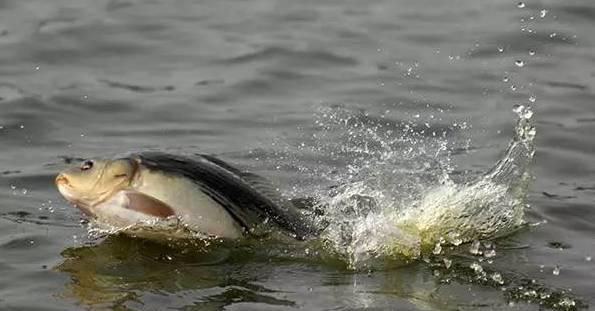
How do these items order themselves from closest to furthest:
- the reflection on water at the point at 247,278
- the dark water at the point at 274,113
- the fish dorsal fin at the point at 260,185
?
1. the reflection on water at the point at 247,278
2. the dark water at the point at 274,113
3. the fish dorsal fin at the point at 260,185

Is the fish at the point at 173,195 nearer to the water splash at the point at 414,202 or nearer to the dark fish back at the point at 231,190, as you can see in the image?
the dark fish back at the point at 231,190

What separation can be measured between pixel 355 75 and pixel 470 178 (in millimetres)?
2545

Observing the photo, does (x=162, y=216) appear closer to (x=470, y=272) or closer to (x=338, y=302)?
(x=338, y=302)

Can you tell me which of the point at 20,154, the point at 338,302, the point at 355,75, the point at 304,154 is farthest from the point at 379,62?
the point at 338,302

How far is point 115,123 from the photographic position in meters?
9.58

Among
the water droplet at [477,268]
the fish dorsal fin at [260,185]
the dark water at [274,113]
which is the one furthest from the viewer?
the fish dorsal fin at [260,185]

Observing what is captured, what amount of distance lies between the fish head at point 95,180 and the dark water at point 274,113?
345mm

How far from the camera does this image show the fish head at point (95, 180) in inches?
261

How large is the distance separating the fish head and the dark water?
345mm

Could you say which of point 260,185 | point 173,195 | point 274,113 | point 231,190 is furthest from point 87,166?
point 274,113

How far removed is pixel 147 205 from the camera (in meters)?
6.62

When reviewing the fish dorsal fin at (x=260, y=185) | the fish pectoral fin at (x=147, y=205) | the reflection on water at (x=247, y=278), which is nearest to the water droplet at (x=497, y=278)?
the reflection on water at (x=247, y=278)

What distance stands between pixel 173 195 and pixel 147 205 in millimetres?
143

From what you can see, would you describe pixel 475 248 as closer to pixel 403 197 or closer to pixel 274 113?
pixel 403 197
